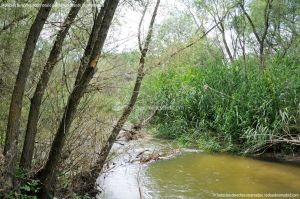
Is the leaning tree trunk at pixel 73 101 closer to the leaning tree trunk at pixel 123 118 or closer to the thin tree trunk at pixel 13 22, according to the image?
the leaning tree trunk at pixel 123 118

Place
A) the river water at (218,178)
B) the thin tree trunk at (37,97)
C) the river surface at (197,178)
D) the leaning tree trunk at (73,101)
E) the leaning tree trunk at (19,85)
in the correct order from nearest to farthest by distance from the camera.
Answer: the leaning tree trunk at (73,101) < the leaning tree trunk at (19,85) < the thin tree trunk at (37,97) < the river surface at (197,178) < the river water at (218,178)

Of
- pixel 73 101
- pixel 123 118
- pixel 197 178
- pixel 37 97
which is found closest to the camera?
pixel 73 101

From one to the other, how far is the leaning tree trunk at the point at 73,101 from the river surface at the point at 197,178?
5.33ft

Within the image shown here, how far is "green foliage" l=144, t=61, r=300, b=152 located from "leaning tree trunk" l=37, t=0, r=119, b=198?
17.9 feet

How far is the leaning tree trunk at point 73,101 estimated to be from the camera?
10.6ft

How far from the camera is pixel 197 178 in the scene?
6715mm

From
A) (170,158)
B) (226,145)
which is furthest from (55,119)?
(226,145)

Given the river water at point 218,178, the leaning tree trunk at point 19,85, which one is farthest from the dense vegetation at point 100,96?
the river water at point 218,178

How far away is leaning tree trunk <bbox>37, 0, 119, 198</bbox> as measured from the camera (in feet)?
10.6

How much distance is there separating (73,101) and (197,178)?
12.9ft

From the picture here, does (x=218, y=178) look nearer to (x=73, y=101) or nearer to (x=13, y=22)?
(x=73, y=101)

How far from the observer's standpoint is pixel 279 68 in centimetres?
905

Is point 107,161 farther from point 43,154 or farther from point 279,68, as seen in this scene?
point 279,68

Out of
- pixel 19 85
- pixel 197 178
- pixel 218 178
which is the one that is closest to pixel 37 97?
pixel 19 85
